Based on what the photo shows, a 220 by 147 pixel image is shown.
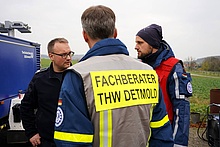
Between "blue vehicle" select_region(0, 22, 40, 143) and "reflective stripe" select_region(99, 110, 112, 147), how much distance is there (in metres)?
3.62

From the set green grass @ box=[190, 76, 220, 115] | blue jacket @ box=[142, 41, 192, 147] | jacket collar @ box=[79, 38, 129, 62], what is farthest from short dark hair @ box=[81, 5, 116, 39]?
green grass @ box=[190, 76, 220, 115]

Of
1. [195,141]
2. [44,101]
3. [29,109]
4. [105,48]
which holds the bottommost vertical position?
[195,141]

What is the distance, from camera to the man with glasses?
2.62 meters

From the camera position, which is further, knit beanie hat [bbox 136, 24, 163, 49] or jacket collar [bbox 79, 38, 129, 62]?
knit beanie hat [bbox 136, 24, 163, 49]

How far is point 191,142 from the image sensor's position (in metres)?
6.51

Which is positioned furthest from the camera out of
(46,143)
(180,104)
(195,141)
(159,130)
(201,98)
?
(201,98)

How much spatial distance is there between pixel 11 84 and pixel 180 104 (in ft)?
12.5

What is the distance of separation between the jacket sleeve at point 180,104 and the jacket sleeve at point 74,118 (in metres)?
1.33

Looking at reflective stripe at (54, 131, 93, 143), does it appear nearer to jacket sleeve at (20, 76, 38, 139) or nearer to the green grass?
jacket sleeve at (20, 76, 38, 139)

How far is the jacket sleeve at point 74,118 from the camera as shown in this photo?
1263 mm

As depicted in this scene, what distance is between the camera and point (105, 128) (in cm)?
132

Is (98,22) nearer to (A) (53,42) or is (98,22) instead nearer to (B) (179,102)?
(B) (179,102)

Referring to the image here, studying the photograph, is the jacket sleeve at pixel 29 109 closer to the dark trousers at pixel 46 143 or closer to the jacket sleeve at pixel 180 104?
the dark trousers at pixel 46 143

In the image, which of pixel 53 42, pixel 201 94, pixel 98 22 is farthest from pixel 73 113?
pixel 201 94
